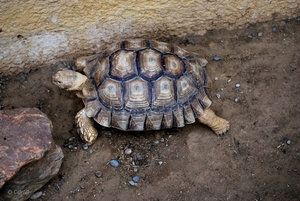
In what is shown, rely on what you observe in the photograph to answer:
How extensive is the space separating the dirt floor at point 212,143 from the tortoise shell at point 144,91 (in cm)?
26

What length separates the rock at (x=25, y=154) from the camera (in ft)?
9.56

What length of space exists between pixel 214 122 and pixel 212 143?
192 mm

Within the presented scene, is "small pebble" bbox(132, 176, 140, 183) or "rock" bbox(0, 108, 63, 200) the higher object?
"rock" bbox(0, 108, 63, 200)

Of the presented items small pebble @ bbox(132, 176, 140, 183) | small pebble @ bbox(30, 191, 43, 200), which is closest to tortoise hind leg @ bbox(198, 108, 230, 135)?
small pebble @ bbox(132, 176, 140, 183)

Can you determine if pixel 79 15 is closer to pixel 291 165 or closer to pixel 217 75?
pixel 217 75

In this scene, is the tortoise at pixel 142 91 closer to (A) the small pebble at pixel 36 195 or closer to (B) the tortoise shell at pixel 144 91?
(B) the tortoise shell at pixel 144 91

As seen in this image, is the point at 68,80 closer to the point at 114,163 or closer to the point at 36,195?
the point at 114,163

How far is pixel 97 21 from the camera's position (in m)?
3.92

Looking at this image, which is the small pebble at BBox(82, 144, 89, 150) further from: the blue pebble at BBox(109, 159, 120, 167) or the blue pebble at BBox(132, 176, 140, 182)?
the blue pebble at BBox(132, 176, 140, 182)

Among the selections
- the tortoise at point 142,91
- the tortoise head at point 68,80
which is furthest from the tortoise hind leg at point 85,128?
the tortoise head at point 68,80

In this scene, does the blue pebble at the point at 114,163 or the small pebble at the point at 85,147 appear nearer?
the blue pebble at the point at 114,163

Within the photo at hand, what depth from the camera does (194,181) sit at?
3.47 meters

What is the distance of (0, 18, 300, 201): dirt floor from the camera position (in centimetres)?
342

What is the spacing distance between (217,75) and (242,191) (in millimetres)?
1254
